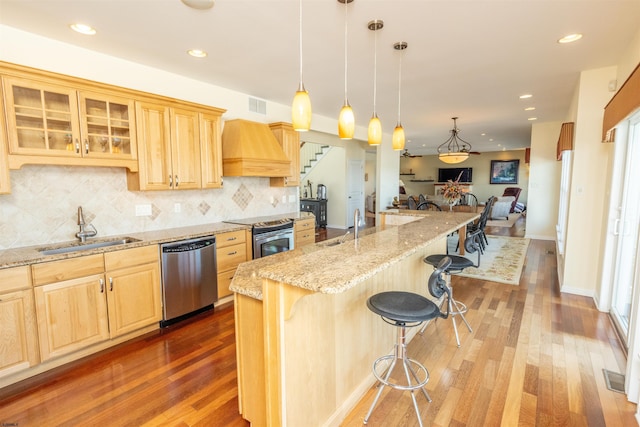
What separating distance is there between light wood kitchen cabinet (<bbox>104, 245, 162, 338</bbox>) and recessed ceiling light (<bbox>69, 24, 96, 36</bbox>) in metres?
1.81

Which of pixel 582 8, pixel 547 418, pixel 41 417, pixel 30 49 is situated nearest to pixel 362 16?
pixel 582 8

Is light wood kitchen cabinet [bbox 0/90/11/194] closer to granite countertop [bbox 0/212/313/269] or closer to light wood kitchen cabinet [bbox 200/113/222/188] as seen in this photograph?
granite countertop [bbox 0/212/313/269]

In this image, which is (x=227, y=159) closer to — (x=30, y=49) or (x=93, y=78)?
(x=93, y=78)

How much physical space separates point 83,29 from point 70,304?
2177 millimetres

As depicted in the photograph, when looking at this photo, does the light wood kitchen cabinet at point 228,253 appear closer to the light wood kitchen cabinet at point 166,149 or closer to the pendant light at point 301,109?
the light wood kitchen cabinet at point 166,149

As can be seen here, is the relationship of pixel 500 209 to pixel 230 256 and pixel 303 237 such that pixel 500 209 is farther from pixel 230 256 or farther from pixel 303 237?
pixel 230 256

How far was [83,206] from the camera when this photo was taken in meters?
2.92

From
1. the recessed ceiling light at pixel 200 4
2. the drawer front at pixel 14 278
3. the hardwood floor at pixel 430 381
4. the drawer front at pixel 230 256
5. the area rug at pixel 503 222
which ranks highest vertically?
the recessed ceiling light at pixel 200 4

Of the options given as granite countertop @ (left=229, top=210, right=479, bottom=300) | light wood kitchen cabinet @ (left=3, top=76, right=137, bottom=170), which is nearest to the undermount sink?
light wood kitchen cabinet @ (left=3, top=76, right=137, bottom=170)

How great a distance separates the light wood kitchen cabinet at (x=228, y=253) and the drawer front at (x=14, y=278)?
154 cm

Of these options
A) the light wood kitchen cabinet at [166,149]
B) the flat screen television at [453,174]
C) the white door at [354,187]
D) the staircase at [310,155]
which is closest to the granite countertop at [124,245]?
the light wood kitchen cabinet at [166,149]

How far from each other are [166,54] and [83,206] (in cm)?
164

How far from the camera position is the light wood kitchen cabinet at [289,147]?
4.41 metres

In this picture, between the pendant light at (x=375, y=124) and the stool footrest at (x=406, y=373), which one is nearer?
the stool footrest at (x=406, y=373)
